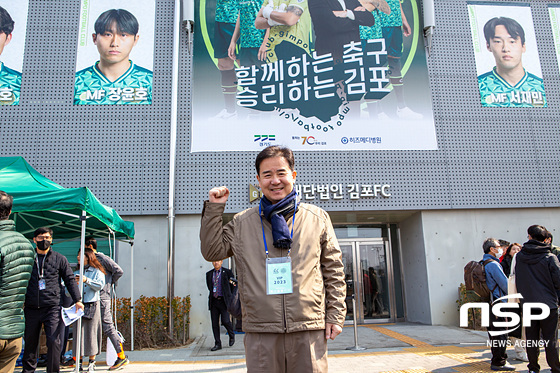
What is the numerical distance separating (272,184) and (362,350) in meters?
5.52

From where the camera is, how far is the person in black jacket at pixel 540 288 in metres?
4.64

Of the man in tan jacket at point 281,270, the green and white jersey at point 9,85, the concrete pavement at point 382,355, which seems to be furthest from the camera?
the green and white jersey at point 9,85

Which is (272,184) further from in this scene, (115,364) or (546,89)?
(546,89)

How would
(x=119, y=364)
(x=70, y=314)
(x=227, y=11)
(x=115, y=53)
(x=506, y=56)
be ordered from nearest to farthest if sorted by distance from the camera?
(x=70, y=314) → (x=119, y=364) → (x=115, y=53) → (x=227, y=11) → (x=506, y=56)

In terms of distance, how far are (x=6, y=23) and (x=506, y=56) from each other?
42.8 ft

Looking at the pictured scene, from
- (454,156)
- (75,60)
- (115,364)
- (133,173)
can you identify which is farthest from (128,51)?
(454,156)

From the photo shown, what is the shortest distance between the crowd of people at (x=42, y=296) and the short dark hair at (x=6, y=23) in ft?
24.4

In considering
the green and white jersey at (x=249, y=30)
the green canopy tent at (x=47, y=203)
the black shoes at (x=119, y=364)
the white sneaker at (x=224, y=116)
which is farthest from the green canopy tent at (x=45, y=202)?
the green and white jersey at (x=249, y=30)

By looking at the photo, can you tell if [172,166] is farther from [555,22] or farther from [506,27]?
[555,22]

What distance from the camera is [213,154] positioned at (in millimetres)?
10195

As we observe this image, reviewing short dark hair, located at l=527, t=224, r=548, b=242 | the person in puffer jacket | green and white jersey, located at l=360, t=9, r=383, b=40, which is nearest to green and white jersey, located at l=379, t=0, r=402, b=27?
green and white jersey, located at l=360, t=9, r=383, b=40

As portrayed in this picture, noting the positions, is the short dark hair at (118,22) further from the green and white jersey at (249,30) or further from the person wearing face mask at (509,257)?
the person wearing face mask at (509,257)

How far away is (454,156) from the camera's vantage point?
10.6 meters

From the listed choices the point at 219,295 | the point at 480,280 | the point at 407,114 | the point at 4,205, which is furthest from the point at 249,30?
the point at 4,205
